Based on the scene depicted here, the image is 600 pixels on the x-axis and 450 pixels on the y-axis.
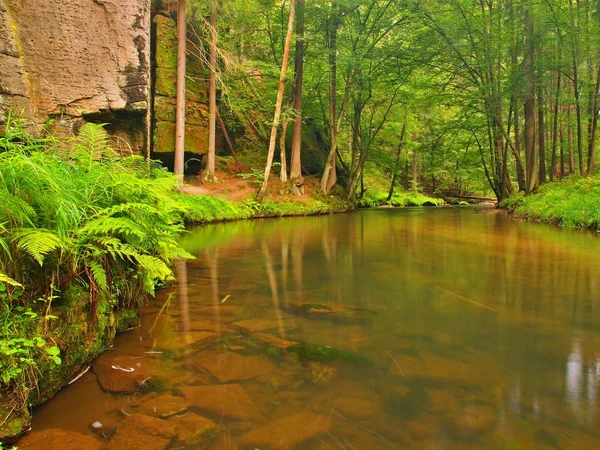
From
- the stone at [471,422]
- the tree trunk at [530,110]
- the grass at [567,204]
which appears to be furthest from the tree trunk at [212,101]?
the stone at [471,422]

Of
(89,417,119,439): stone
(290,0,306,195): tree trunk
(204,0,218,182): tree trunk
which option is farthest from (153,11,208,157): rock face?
(89,417,119,439): stone

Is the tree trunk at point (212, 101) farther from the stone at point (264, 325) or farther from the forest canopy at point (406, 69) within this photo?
the stone at point (264, 325)

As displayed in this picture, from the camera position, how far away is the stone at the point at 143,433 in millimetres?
2016

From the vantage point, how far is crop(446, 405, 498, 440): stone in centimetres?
216

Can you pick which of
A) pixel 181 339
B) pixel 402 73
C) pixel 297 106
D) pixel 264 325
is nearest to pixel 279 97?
pixel 297 106

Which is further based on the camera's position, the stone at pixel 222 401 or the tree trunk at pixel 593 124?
the tree trunk at pixel 593 124

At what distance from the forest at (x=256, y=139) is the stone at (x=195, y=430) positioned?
32.9 inches

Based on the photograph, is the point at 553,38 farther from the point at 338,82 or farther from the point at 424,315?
the point at 424,315

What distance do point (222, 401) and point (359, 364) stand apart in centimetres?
109

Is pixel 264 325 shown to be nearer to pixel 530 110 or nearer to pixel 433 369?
pixel 433 369

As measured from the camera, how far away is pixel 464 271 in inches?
245

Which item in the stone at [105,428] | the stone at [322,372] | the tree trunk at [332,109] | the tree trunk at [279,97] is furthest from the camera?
the tree trunk at [332,109]

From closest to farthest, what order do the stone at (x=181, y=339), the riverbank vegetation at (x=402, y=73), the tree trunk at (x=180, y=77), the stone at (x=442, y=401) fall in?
the stone at (x=442, y=401), the stone at (x=181, y=339), the tree trunk at (x=180, y=77), the riverbank vegetation at (x=402, y=73)

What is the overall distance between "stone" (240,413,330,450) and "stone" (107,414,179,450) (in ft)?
1.37
